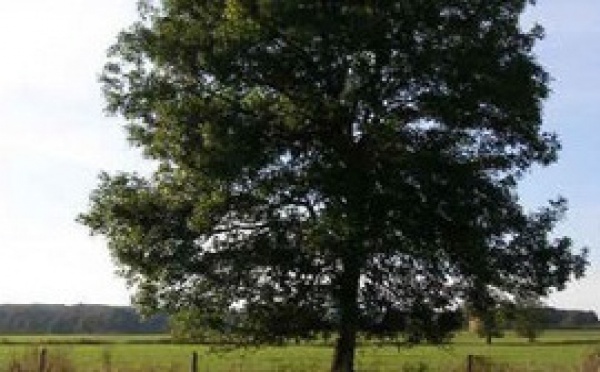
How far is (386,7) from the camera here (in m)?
27.6

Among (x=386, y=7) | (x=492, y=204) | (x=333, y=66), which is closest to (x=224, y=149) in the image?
(x=333, y=66)

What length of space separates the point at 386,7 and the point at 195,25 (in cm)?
519

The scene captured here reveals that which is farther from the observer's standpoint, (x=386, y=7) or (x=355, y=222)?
(x=386, y=7)

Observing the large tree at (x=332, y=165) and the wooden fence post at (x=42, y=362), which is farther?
the wooden fence post at (x=42, y=362)

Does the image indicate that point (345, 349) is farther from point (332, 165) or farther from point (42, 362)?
point (42, 362)

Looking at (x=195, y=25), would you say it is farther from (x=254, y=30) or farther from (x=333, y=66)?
(x=333, y=66)

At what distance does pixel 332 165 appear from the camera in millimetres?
27625

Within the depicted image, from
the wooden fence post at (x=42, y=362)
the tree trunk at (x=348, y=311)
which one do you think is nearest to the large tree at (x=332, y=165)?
the tree trunk at (x=348, y=311)

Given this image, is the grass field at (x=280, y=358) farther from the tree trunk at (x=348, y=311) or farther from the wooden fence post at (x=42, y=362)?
the tree trunk at (x=348, y=311)

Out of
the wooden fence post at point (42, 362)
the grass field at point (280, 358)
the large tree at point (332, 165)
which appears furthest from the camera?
the grass field at point (280, 358)

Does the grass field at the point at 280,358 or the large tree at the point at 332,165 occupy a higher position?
the large tree at the point at 332,165

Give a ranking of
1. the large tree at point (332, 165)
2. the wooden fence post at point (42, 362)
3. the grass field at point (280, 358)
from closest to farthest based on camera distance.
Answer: the large tree at point (332, 165), the wooden fence post at point (42, 362), the grass field at point (280, 358)

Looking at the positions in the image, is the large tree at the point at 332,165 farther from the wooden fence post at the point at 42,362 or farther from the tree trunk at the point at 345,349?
the wooden fence post at the point at 42,362

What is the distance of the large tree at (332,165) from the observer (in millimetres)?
27219
